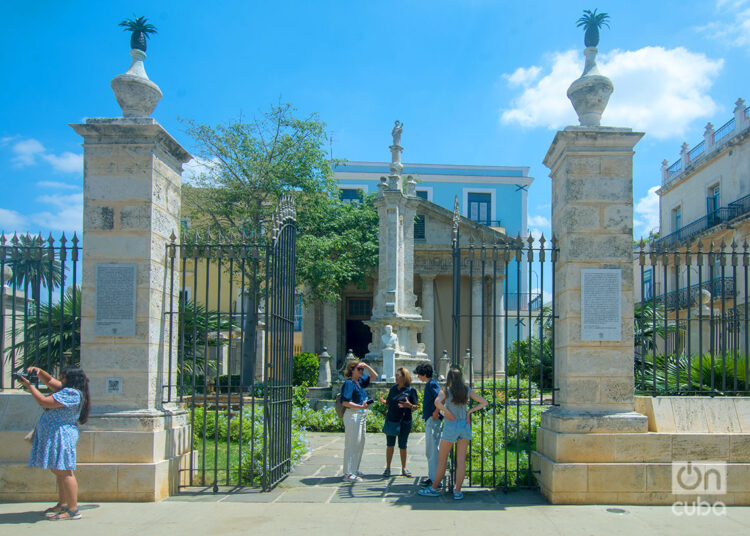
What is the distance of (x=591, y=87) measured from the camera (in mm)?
6836

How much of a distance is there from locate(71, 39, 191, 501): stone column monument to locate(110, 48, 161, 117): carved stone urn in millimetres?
10

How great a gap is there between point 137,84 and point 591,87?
186 inches

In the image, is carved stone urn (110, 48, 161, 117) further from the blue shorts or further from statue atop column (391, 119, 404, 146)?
statue atop column (391, 119, 404, 146)

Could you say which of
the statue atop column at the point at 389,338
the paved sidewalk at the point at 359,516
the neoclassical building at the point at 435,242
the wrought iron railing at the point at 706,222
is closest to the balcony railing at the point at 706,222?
the wrought iron railing at the point at 706,222

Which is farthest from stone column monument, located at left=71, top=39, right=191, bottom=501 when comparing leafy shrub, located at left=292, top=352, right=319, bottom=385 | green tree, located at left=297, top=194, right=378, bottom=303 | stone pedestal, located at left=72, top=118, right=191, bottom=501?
leafy shrub, located at left=292, top=352, right=319, bottom=385

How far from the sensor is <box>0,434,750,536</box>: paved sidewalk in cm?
548

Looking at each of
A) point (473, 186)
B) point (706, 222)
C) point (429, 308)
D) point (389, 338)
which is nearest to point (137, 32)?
point (389, 338)

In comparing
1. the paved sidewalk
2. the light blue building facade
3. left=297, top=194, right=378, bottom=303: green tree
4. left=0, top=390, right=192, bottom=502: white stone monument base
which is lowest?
the paved sidewalk

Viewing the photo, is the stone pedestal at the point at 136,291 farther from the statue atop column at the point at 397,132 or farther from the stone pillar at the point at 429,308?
the stone pillar at the point at 429,308

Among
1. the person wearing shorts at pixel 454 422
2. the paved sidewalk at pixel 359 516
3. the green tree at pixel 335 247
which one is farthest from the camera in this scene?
the green tree at pixel 335 247

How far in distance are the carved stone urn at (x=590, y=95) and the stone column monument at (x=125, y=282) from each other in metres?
4.35

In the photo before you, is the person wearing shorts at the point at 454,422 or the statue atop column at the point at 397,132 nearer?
the person wearing shorts at the point at 454,422

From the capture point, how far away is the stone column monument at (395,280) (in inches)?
620

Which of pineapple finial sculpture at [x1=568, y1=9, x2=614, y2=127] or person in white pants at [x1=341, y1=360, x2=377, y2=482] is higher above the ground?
pineapple finial sculpture at [x1=568, y1=9, x2=614, y2=127]
